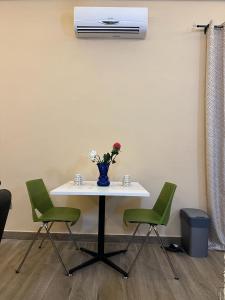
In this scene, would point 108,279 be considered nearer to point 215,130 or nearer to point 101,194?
point 101,194

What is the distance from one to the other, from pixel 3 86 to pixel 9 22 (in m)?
0.80

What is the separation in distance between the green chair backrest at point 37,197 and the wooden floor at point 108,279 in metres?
0.51

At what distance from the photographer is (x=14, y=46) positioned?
3166mm

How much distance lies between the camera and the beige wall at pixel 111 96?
3.13 m

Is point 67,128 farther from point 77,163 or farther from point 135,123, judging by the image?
point 135,123

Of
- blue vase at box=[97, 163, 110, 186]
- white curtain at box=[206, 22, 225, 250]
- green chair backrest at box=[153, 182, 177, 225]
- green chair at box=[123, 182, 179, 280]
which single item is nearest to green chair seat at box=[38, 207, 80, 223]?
blue vase at box=[97, 163, 110, 186]

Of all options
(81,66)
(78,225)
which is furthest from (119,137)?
(78,225)

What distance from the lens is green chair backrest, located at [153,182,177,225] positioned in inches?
94.2

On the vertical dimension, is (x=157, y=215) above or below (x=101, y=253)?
above

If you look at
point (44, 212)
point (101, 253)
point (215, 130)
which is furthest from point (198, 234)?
point (44, 212)

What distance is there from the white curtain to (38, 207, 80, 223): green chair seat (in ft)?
5.21

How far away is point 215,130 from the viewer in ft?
9.85

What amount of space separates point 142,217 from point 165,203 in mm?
276

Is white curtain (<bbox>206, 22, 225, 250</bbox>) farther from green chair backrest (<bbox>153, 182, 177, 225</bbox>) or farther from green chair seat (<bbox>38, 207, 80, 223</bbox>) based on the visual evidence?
green chair seat (<bbox>38, 207, 80, 223</bbox>)
